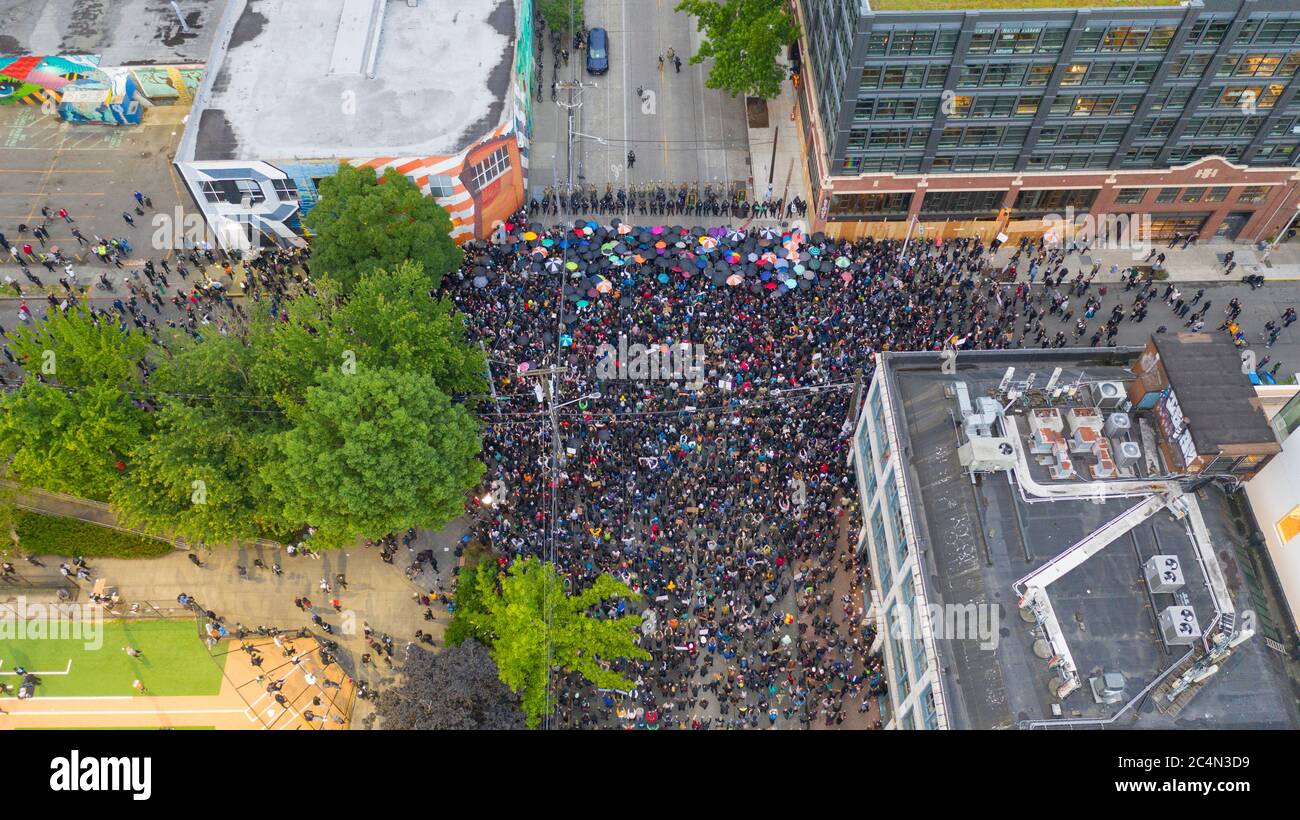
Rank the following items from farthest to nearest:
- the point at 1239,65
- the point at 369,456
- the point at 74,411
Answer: the point at 1239,65 → the point at 74,411 → the point at 369,456

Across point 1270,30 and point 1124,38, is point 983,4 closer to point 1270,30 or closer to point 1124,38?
point 1124,38

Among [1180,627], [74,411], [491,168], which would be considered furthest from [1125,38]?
[74,411]

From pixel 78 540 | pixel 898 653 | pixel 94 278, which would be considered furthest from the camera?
pixel 94 278

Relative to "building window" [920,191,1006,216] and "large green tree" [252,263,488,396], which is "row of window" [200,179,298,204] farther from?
"building window" [920,191,1006,216]

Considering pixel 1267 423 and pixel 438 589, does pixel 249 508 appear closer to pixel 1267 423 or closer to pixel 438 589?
pixel 438 589

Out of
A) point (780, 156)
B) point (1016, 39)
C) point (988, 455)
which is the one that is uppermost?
point (780, 156)

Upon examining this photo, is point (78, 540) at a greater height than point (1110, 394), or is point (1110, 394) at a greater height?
point (78, 540)
